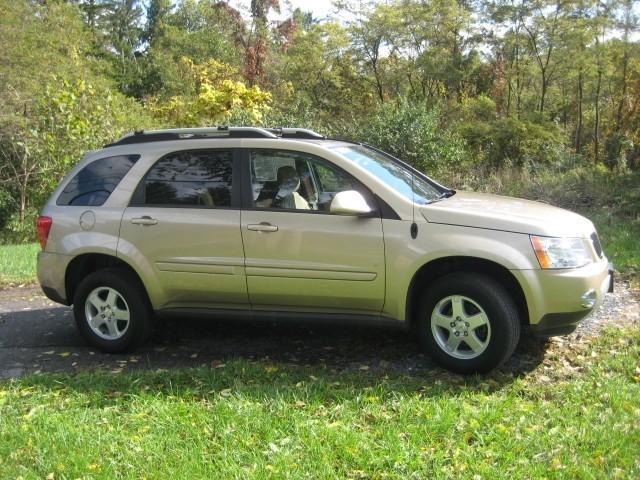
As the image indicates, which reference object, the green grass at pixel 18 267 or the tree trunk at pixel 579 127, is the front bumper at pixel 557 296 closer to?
the green grass at pixel 18 267

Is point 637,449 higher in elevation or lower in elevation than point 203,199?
lower

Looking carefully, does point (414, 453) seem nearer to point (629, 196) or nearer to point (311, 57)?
point (629, 196)

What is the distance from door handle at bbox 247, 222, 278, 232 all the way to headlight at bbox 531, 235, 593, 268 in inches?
73.4

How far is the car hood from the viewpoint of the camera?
422 cm

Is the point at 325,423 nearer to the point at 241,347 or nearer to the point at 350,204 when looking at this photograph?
the point at 350,204

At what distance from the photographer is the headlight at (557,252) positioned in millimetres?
4141

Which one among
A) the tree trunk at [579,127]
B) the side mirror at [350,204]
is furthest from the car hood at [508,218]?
the tree trunk at [579,127]

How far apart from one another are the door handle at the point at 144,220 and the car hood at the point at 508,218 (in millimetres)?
2153

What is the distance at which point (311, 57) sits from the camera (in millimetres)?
26703

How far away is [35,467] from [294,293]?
2.08 m

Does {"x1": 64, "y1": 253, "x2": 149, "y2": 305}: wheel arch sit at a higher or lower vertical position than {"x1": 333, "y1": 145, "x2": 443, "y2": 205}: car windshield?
lower

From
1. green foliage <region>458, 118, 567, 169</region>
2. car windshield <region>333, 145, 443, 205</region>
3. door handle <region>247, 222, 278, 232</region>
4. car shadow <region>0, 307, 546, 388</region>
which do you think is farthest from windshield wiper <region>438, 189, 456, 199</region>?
green foliage <region>458, 118, 567, 169</region>

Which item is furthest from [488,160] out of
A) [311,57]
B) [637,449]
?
[637,449]

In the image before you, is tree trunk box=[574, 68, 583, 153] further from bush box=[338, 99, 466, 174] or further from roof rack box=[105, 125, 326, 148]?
roof rack box=[105, 125, 326, 148]
